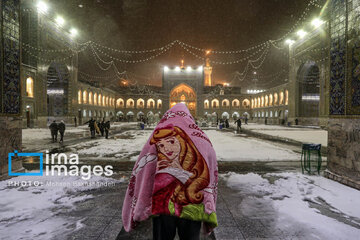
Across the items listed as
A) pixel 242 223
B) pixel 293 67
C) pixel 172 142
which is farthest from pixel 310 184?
pixel 293 67

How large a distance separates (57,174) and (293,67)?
30239mm

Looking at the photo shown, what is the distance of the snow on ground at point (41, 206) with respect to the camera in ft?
7.90

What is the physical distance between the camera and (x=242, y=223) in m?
2.62

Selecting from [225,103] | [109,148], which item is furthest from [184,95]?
[109,148]

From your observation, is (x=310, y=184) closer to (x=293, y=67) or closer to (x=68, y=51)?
(x=293, y=67)

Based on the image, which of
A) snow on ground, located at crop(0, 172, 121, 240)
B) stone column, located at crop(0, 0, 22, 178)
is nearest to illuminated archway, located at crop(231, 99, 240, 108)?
snow on ground, located at crop(0, 172, 121, 240)

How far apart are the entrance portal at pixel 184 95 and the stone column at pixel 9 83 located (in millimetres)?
44541

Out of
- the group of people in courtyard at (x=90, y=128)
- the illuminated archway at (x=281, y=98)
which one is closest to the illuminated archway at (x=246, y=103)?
the illuminated archway at (x=281, y=98)

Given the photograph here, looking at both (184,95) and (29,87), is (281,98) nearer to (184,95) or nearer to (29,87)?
(184,95)

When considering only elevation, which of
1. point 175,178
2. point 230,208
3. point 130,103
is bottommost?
point 230,208

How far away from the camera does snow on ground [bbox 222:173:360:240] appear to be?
2.52 m

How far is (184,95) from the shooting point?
49812 millimetres

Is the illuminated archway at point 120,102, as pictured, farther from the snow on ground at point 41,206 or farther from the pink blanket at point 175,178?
the pink blanket at point 175,178

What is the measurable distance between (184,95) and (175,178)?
48.9 m
